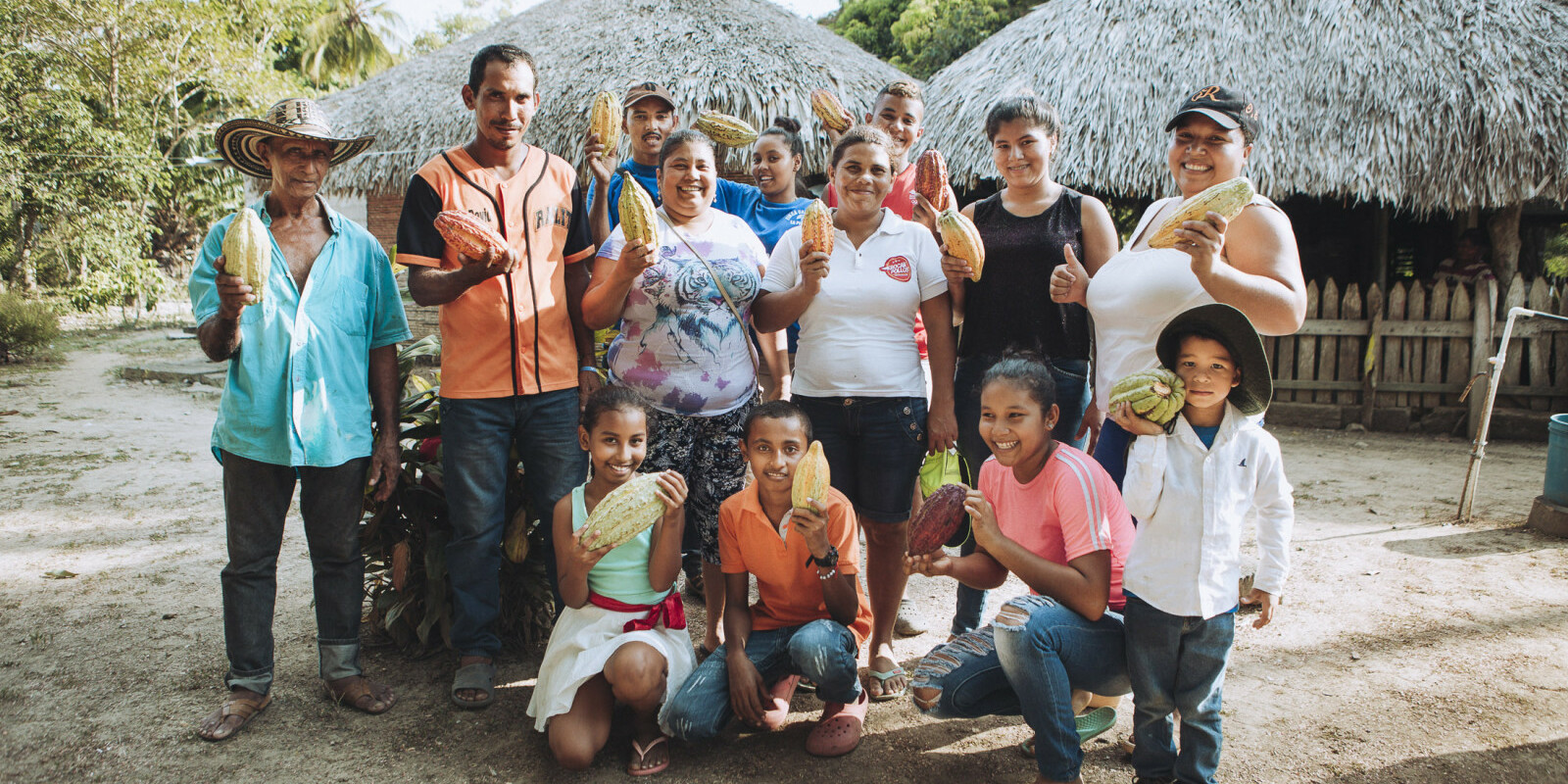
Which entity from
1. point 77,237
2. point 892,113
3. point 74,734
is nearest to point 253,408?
point 74,734

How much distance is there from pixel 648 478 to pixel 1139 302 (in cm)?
176

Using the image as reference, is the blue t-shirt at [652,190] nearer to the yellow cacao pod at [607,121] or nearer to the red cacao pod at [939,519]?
the yellow cacao pod at [607,121]

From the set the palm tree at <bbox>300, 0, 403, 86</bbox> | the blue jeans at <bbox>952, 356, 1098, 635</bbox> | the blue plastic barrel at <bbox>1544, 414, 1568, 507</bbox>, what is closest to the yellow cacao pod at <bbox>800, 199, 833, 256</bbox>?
the blue jeans at <bbox>952, 356, 1098, 635</bbox>

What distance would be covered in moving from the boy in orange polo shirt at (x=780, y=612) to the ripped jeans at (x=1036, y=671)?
327mm

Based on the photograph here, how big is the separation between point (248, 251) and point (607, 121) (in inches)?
62.0

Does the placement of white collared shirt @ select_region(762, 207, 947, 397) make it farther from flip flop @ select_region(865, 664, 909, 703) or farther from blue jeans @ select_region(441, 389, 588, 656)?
flip flop @ select_region(865, 664, 909, 703)

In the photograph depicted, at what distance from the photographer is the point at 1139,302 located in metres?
3.07

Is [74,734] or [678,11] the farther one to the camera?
[678,11]

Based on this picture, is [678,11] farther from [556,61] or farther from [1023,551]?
[1023,551]

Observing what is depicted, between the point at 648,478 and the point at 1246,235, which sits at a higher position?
the point at 1246,235

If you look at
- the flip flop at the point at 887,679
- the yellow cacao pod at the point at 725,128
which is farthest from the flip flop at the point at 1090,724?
the yellow cacao pod at the point at 725,128

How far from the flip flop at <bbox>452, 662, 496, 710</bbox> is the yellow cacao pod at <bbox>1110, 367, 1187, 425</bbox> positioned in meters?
2.57

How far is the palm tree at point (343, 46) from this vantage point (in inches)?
1237

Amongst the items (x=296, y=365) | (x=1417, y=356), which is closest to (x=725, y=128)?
(x=296, y=365)
